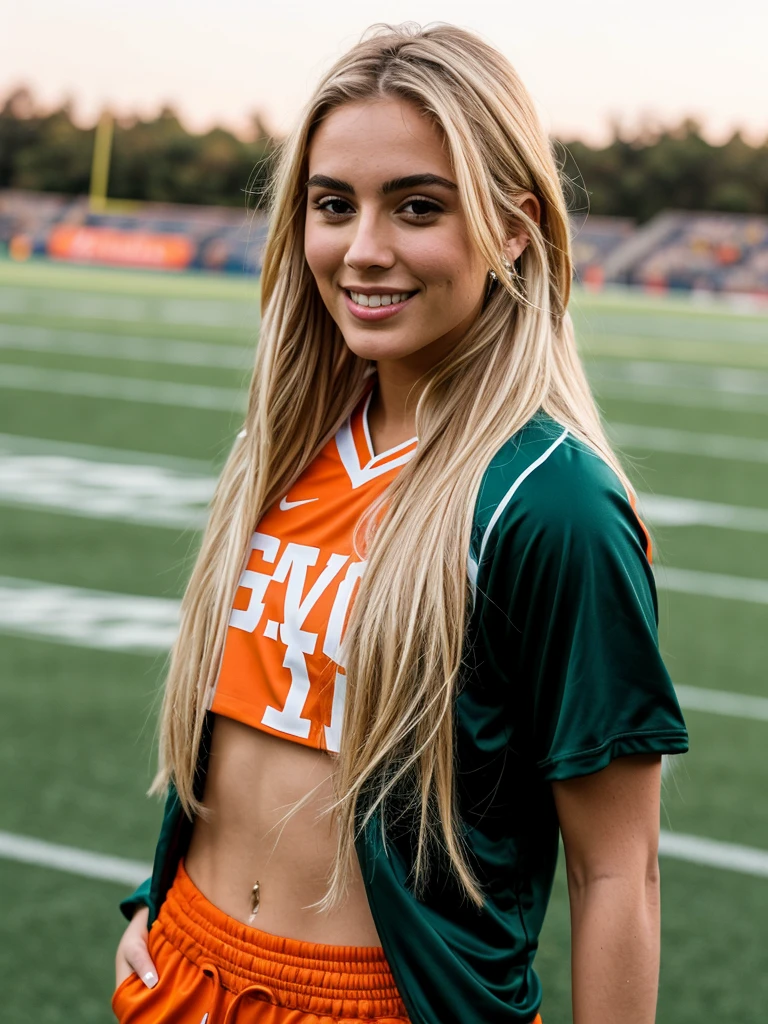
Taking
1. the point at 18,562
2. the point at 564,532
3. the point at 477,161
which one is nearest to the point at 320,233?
the point at 477,161

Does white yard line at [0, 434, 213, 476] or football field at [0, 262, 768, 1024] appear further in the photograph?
white yard line at [0, 434, 213, 476]

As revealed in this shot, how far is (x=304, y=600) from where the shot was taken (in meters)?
1.76

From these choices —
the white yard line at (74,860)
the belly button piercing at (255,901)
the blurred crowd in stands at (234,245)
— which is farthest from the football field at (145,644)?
the blurred crowd in stands at (234,245)

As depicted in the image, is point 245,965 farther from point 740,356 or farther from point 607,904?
point 740,356

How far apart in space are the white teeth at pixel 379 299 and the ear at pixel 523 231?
135 millimetres

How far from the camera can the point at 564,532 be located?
58.9 inches

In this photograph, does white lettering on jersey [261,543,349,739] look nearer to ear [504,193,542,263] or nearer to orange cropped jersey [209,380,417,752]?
orange cropped jersey [209,380,417,752]

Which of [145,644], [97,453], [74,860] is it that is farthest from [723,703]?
[97,453]

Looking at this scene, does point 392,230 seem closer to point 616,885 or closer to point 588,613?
point 588,613

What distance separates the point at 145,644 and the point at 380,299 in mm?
4669

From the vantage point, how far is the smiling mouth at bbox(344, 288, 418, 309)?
171 centimetres

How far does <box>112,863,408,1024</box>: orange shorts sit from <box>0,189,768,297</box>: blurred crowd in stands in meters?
35.8

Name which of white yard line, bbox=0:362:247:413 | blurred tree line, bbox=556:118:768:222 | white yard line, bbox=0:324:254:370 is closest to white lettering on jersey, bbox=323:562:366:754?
white yard line, bbox=0:362:247:413

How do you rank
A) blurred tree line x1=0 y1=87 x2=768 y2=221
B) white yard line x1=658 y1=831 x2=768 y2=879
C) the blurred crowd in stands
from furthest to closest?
blurred tree line x1=0 y1=87 x2=768 y2=221 → the blurred crowd in stands → white yard line x1=658 y1=831 x2=768 y2=879
